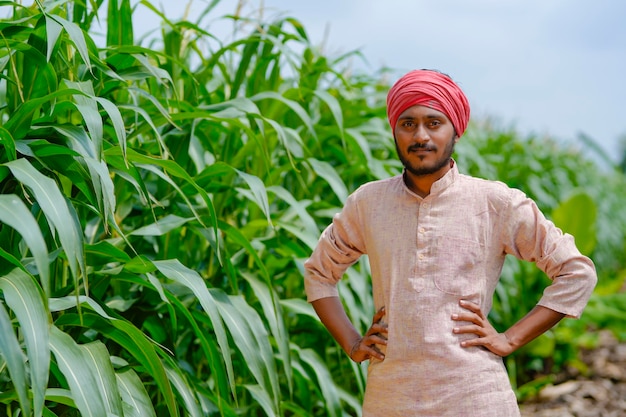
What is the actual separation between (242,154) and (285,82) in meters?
0.76

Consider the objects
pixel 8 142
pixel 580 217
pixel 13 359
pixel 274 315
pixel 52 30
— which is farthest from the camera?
pixel 580 217

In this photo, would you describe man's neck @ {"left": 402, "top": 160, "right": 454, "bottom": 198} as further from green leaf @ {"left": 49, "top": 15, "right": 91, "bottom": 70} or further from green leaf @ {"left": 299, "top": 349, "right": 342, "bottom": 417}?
green leaf @ {"left": 299, "top": 349, "right": 342, "bottom": 417}

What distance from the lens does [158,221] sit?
193 cm

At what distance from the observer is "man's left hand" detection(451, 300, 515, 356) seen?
4.97 ft

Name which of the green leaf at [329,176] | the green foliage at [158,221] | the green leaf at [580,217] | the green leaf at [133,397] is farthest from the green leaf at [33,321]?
the green leaf at [580,217]

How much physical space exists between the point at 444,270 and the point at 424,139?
24 centimetres

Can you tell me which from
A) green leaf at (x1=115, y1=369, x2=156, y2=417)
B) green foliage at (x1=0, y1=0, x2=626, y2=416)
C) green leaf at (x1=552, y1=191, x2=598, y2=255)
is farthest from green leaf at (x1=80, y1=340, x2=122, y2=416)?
green leaf at (x1=552, y1=191, x2=598, y2=255)

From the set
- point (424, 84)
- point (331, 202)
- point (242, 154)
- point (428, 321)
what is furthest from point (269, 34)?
point (428, 321)

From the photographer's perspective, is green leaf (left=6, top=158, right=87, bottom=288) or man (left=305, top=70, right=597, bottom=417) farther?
man (left=305, top=70, right=597, bottom=417)

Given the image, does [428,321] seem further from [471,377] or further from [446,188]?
[446,188]

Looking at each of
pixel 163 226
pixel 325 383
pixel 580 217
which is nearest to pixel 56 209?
pixel 163 226

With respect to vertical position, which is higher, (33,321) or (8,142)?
(8,142)

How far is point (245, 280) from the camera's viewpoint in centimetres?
221

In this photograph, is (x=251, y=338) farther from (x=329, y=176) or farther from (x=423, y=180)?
(x=329, y=176)
